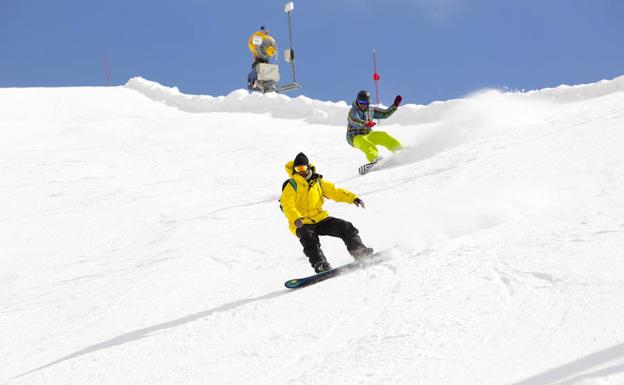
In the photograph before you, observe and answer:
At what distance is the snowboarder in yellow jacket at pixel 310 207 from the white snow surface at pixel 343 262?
0.40 metres

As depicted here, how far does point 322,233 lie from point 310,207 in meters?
0.28

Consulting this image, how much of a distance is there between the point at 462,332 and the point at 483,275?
2.89 feet

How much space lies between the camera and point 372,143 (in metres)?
11.2

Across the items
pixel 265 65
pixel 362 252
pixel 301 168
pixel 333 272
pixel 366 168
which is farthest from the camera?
pixel 265 65

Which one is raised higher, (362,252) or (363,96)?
(363,96)

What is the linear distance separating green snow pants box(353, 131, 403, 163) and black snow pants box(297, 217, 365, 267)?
5.40 metres

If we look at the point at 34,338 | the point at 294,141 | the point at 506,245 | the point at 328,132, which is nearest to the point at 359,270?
the point at 506,245

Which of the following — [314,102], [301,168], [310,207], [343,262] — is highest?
[314,102]

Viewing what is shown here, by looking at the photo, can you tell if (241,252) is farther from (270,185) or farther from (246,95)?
(246,95)

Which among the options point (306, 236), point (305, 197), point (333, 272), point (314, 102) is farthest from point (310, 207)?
point (314, 102)

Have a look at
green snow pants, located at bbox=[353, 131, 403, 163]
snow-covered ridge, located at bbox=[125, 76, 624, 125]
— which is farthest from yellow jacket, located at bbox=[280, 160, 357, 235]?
snow-covered ridge, located at bbox=[125, 76, 624, 125]

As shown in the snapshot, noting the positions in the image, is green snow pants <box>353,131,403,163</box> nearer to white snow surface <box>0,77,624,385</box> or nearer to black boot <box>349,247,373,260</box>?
white snow surface <box>0,77,624,385</box>

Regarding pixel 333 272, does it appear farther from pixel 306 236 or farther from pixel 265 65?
pixel 265 65

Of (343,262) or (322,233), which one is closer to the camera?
(322,233)
